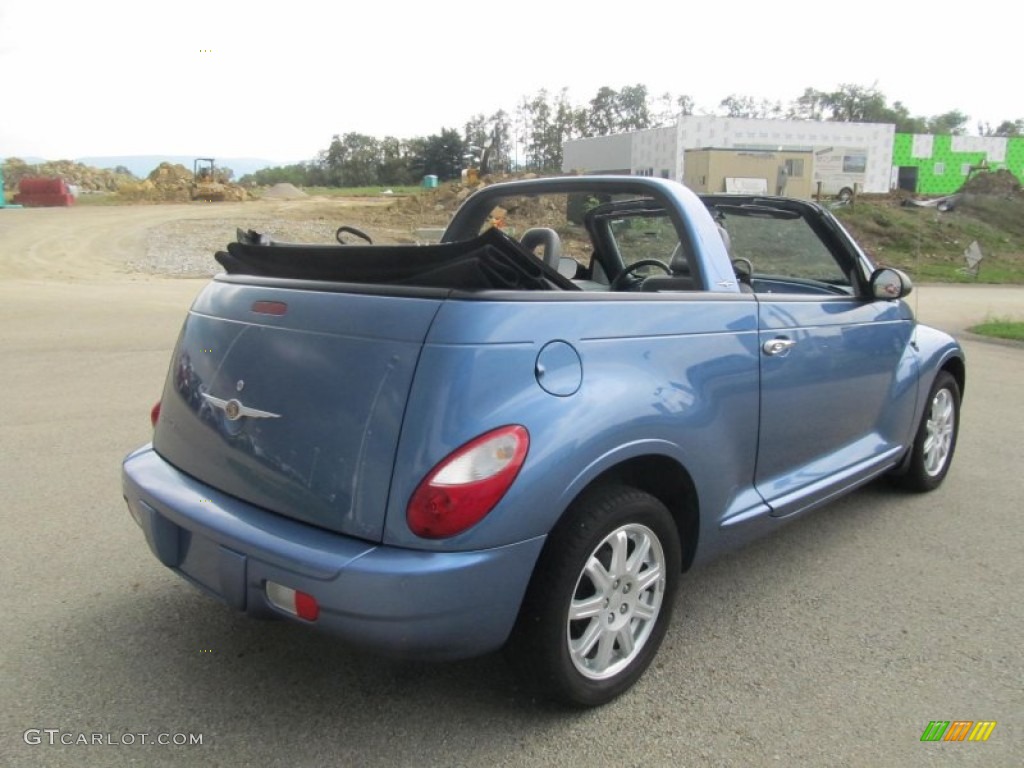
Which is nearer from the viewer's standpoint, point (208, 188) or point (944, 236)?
point (944, 236)

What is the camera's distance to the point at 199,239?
80.1ft

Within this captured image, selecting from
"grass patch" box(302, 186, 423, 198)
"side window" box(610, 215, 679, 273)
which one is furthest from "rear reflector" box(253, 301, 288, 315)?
"grass patch" box(302, 186, 423, 198)

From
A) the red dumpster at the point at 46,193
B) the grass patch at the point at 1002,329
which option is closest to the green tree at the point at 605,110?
the red dumpster at the point at 46,193

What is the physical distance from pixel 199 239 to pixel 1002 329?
20936mm

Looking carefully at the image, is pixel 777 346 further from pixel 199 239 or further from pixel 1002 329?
pixel 199 239

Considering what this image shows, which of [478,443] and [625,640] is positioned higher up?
[478,443]

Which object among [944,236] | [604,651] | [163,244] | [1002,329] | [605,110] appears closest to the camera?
[604,651]

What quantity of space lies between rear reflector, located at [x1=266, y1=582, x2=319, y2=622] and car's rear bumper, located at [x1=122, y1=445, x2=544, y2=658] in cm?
2

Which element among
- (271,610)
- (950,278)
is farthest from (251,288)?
(950,278)

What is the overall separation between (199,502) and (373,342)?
815mm

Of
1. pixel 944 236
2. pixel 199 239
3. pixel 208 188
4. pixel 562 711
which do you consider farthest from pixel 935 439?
pixel 208 188

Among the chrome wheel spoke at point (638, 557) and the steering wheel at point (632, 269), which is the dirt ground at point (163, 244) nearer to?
the steering wheel at point (632, 269)

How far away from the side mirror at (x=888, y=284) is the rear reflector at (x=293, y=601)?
10.1 ft

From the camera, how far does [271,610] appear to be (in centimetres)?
234
